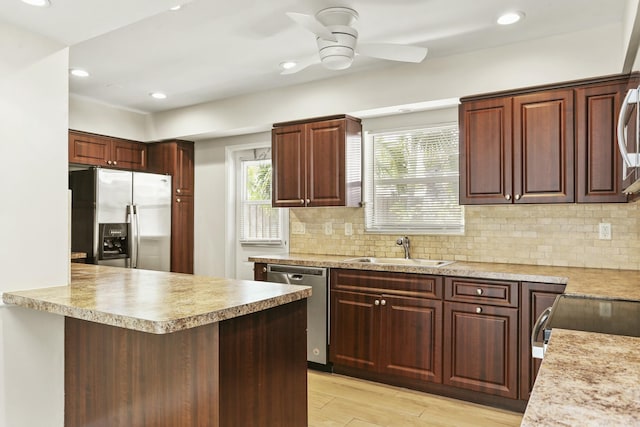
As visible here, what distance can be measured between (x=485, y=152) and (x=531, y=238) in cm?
75

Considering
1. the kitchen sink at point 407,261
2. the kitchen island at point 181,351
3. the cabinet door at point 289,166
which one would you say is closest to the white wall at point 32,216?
the kitchen island at point 181,351

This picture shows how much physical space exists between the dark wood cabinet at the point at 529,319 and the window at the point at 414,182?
93 cm

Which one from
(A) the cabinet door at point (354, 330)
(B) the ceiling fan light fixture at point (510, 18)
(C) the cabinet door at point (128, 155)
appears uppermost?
(B) the ceiling fan light fixture at point (510, 18)

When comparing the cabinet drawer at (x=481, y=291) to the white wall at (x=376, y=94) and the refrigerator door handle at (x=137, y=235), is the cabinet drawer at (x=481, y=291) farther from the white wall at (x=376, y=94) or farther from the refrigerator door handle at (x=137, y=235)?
the refrigerator door handle at (x=137, y=235)

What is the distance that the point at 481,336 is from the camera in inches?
120

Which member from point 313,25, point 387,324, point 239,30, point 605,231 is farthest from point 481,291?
point 239,30

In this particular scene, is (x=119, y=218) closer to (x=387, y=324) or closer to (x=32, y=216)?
(x=32, y=216)

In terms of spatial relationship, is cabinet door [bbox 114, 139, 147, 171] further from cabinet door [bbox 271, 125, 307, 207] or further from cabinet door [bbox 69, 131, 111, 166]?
cabinet door [bbox 271, 125, 307, 207]

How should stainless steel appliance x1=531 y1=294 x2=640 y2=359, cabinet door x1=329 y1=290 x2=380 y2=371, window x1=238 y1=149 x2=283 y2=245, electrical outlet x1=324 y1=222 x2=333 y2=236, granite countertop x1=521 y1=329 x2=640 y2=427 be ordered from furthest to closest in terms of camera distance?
window x1=238 y1=149 x2=283 y2=245 → electrical outlet x1=324 y1=222 x2=333 y2=236 → cabinet door x1=329 y1=290 x2=380 y2=371 → stainless steel appliance x1=531 y1=294 x2=640 y2=359 → granite countertop x1=521 y1=329 x2=640 y2=427

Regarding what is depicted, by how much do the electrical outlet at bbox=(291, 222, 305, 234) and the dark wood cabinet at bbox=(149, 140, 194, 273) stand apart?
1.41 meters

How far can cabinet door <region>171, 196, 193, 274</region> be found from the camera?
511 centimetres

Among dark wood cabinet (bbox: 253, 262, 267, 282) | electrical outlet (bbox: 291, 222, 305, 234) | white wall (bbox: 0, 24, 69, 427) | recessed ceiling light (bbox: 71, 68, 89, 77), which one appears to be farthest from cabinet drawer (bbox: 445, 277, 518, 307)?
recessed ceiling light (bbox: 71, 68, 89, 77)

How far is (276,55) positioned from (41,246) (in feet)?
6.71

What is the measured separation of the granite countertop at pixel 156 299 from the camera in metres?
1.60
